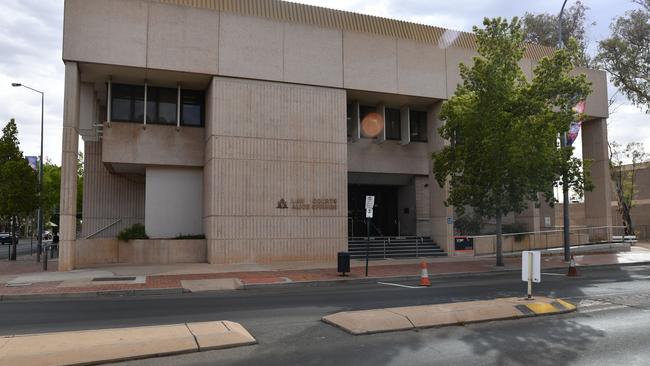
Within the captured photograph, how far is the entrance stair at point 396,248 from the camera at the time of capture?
2553cm

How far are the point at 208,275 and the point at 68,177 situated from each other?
688cm

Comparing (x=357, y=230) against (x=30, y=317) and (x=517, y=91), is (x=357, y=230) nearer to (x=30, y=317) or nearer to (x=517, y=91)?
(x=517, y=91)

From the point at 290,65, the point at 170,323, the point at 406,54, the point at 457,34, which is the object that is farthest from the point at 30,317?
the point at 457,34

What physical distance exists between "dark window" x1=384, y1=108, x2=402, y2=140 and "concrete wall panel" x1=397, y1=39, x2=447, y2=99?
2647 mm

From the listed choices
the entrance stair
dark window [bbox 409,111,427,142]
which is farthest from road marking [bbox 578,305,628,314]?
→ dark window [bbox 409,111,427,142]

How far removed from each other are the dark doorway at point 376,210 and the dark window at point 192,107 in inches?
381

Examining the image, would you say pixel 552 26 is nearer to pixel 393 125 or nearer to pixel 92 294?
pixel 393 125

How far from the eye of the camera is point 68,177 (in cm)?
2023

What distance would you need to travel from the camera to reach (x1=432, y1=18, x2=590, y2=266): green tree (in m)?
20.6

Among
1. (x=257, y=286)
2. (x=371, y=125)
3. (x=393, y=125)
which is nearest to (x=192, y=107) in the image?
(x=371, y=125)

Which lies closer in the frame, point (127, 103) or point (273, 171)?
point (273, 171)

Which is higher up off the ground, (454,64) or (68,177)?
(454,64)

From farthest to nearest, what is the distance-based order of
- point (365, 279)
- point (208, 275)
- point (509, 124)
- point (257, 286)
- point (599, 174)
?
point (599, 174), point (509, 124), point (208, 275), point (365, 279), point (257, 286)

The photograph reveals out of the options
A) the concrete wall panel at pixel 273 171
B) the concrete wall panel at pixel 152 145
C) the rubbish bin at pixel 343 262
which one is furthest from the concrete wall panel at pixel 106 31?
the rubbish bin at pixel 343 262
